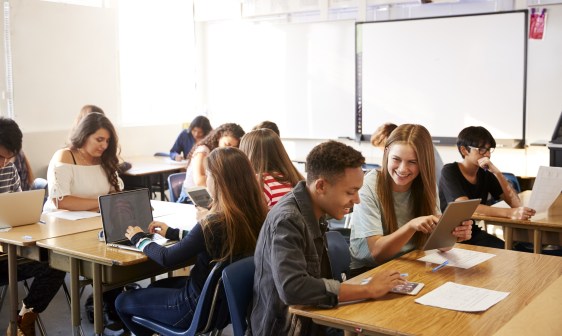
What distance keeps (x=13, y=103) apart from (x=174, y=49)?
241 cm

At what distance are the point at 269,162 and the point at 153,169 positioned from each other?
2928 mm

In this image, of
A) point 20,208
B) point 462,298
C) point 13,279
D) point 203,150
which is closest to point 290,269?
point 462,298

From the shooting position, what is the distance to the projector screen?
6355mm

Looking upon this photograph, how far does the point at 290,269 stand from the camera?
6.85 feet

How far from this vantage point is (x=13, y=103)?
21.0ft

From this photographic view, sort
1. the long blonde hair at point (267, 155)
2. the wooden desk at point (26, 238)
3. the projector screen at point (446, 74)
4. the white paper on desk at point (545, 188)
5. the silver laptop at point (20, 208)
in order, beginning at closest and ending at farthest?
the wooden desk at point (26, 238)
the silver laptop at point (20, 208)
the white paper on desk at point (545, 188)
the long blonde hair at point (267, 155)
the projector screen at point (446, 74)

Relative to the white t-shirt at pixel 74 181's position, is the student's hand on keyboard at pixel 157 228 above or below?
below

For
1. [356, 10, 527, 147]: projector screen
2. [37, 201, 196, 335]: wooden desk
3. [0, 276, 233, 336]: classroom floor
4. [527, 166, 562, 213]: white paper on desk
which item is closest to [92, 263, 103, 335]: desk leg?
[37, 201, 196, 335]: wooden desk

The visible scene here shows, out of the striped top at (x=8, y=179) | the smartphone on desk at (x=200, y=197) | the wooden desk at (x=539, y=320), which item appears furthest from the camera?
the striped top at (x=8, y=179)

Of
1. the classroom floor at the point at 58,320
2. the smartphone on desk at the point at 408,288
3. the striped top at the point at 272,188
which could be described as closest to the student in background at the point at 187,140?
the classroom floor at the point at 58,320

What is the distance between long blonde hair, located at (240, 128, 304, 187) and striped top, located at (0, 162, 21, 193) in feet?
5.24

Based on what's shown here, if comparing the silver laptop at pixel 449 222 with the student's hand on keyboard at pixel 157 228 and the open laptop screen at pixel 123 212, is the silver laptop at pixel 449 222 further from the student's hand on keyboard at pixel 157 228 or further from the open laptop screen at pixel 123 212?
the open laptop screen at pixel 123 212

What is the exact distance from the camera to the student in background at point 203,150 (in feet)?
16.3

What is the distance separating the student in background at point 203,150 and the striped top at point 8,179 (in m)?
1.18
